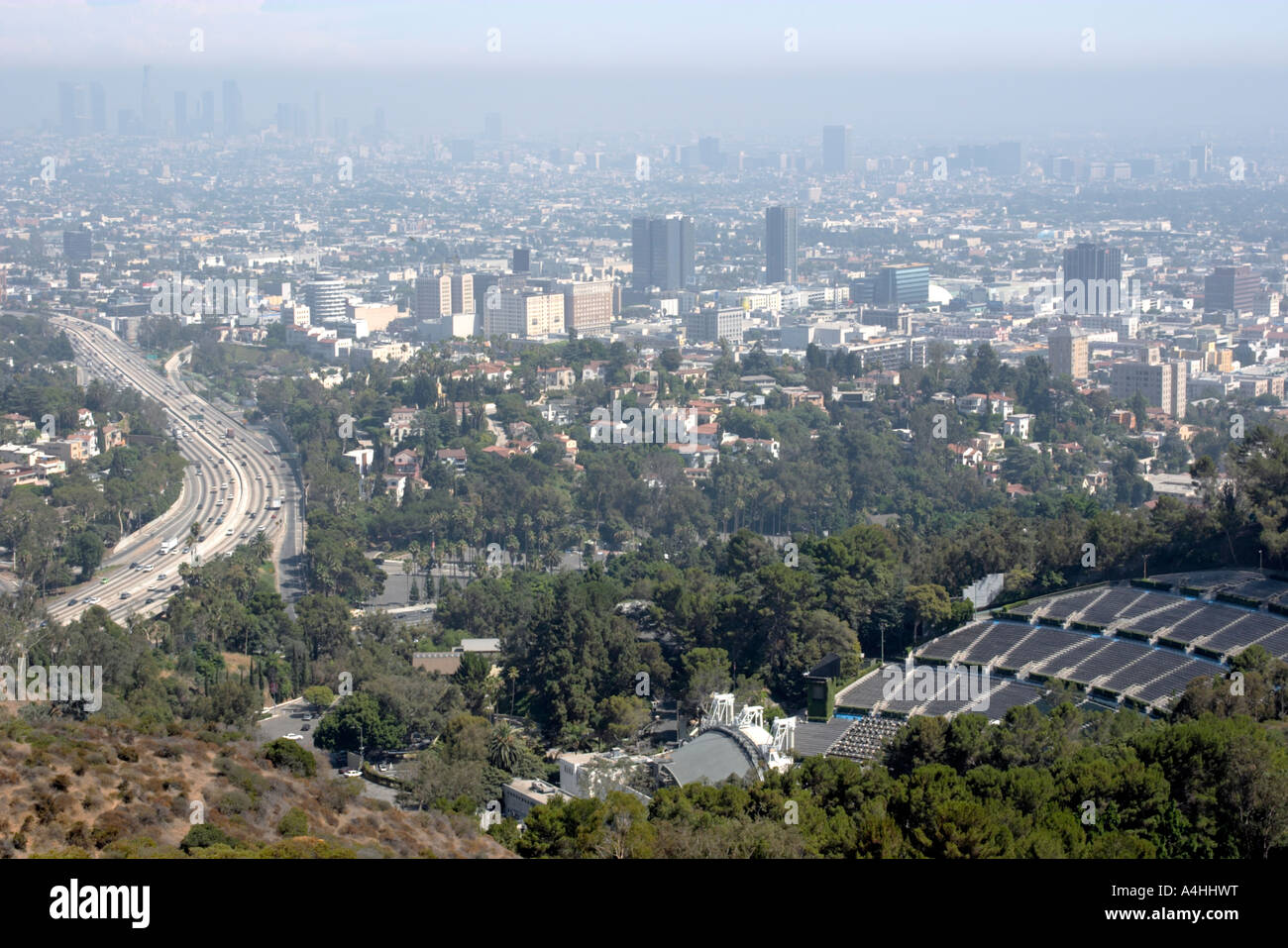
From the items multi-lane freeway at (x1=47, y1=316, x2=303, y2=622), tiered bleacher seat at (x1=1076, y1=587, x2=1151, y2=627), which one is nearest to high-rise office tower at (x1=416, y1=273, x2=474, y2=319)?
multi-lane freeway at (x1=47, y1=316, x2=303, y2=622)

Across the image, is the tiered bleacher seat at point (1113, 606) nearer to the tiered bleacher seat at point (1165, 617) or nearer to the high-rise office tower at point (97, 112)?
the tiered bleacher seat at point (1165, 617)

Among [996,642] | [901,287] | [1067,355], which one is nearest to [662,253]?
[901,287]

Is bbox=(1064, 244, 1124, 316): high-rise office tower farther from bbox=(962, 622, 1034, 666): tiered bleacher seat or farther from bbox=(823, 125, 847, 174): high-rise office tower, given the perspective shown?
bbox=(823, 125, 847, 174): high-rise office tower

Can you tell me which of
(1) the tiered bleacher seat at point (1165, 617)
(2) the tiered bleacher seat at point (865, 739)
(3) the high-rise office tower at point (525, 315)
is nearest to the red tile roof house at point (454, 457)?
(2) the tiered bleacher seat at point (865, 739)

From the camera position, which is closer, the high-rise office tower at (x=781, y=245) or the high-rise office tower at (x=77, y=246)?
the high-rise office tower at (x=781, y=245)

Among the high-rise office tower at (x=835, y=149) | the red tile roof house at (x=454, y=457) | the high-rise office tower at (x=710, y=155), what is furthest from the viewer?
the high-rise office tower at (x=710, y=155)
